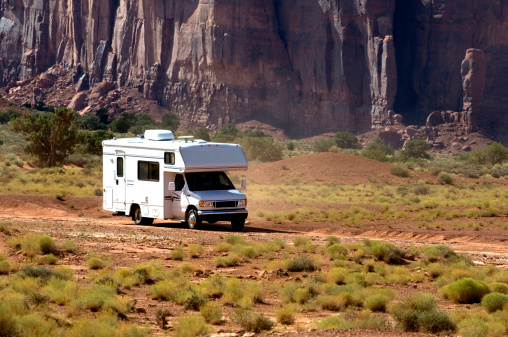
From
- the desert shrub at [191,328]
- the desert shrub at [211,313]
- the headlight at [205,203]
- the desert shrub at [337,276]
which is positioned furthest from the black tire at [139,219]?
the desert shrub at [191,328]

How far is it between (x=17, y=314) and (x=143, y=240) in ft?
27.3

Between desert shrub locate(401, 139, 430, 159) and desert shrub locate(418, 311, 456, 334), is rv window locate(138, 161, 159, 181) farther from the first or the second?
desert shrub locate(401, 139, 430, 159)

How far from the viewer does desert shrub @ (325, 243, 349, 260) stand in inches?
704

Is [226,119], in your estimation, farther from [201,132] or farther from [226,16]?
[201,132]

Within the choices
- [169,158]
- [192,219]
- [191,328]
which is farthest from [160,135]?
[191,328]

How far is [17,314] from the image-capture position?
36.6 ft

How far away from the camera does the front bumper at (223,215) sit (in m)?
21.8

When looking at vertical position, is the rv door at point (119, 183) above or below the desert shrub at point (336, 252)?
above

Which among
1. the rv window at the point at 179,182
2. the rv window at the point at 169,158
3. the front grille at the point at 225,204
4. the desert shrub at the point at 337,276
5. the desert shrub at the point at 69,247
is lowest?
the desert shrub at the point at 337,276

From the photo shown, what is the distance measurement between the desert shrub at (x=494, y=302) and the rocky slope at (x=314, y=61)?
282 ft

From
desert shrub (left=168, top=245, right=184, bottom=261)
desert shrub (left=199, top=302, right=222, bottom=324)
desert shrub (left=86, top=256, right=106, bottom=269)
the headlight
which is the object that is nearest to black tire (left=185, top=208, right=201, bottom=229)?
the headlight

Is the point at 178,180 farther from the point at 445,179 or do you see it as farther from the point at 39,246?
the point at 445,179

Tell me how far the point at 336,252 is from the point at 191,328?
7708 mm

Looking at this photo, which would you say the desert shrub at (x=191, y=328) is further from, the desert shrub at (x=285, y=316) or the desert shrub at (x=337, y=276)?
the desert shrub at (x=337, y=276)
